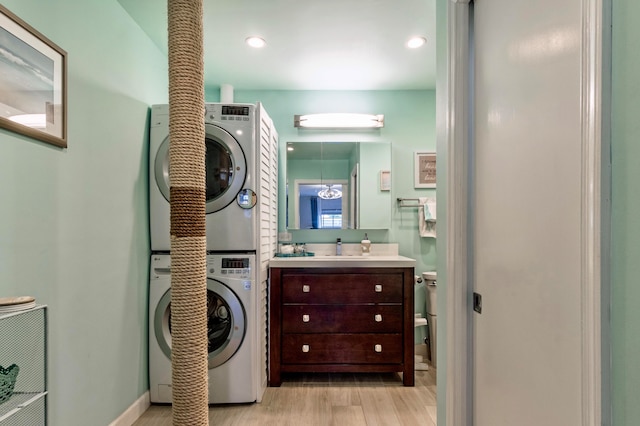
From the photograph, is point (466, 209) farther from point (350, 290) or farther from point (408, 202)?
point (408, 202)

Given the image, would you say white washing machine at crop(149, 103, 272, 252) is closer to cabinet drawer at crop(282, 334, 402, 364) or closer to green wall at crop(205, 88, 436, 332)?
cabinet drawer at crop(282, 334, 402, 364)

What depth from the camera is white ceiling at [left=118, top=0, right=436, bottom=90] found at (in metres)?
2.06

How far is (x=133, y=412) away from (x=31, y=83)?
188 cm

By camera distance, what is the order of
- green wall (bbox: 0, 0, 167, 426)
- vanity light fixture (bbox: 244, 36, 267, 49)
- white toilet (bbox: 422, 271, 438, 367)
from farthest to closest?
1. white toilet (bbox: 422, 271, 438, 367)
2. vanity light fixture (bbox: 244, 36, 267, 49)
3. green wall (bbox: 0, 0, 167, 426)

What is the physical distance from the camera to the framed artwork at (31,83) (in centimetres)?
125

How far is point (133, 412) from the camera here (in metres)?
2.11

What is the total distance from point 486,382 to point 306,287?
1.56 meters

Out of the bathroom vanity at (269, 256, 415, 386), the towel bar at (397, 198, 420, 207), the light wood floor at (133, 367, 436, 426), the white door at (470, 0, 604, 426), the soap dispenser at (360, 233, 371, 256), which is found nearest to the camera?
the white door at (470, 0, 604, 426)

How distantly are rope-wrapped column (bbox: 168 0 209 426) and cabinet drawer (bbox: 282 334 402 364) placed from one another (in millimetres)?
965

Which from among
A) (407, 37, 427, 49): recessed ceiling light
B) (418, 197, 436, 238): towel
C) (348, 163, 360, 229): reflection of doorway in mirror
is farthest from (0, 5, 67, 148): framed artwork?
(418, 197, 436, 238): towel

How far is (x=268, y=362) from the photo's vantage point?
2568mm

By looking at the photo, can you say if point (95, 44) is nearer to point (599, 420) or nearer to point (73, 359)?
point (73, 359)

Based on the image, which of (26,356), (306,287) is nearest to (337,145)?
(306,287)

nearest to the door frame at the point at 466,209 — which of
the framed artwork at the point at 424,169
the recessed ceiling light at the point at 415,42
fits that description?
the recessed ceiling light at the point at 415,42
